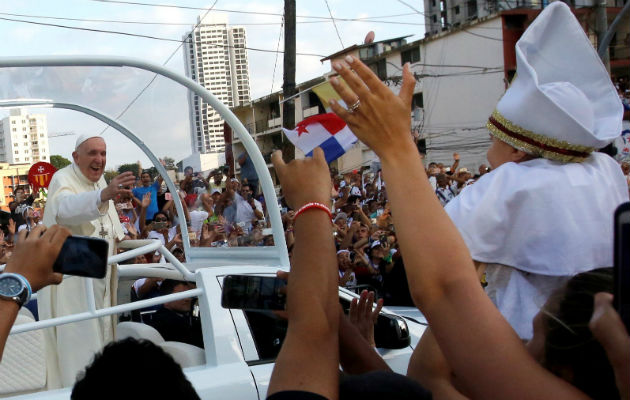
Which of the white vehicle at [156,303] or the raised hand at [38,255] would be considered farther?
the white vehicle at [156,303]

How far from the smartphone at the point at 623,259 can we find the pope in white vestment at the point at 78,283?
3.45 metres

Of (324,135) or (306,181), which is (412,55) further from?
Result: (306,181)

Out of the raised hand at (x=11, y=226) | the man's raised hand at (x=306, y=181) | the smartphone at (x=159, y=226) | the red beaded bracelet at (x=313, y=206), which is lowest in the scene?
the raised hand at (x=11, y=226)

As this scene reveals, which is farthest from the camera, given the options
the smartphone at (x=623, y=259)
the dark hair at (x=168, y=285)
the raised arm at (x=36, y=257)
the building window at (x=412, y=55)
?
the building window at (x=412, y=55)

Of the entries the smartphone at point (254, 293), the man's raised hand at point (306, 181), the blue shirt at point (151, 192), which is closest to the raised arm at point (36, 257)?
the smartphone at point (254, 293)

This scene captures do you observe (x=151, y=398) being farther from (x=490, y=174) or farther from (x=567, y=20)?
(x=567, y=20)

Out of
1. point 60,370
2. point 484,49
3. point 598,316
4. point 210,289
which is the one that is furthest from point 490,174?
point 484,49

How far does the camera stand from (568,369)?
125cm

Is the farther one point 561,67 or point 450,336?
point 561,67

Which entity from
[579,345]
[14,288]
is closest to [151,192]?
[14,288]

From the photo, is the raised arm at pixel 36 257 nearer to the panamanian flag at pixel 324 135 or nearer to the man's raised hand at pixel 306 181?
the man's raised hand at pixel 306 181

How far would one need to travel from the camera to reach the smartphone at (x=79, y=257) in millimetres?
1632

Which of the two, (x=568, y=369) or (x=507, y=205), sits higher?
(x=507, y=205)

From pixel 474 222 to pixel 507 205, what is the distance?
8 cm
